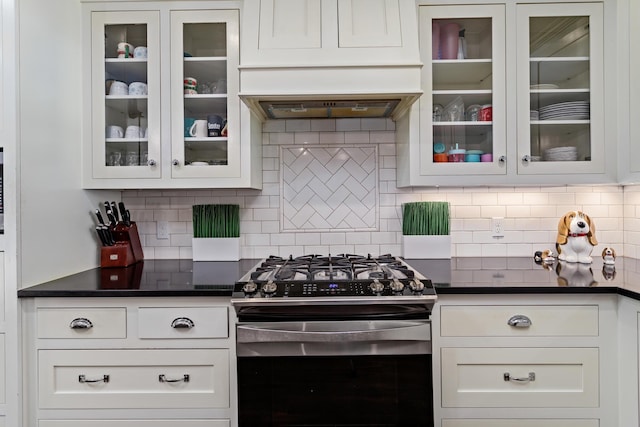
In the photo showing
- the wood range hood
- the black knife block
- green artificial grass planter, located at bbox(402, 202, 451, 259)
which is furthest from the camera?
green artificial grass planter, located at bbox(402, 202, 451, 259)

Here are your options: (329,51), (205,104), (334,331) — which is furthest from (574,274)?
(205,104)

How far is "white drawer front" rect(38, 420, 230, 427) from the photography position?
5.35 feet

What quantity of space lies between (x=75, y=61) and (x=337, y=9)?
1.22 m

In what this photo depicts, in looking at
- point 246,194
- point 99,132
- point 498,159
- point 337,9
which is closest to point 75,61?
point 99,132

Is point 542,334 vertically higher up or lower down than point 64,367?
higher up

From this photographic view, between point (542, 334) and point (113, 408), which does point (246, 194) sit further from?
point (542, 334)

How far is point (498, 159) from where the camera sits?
202 cm

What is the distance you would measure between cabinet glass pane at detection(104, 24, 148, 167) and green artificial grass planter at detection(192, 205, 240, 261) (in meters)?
0.40

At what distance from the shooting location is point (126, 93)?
2061 mm

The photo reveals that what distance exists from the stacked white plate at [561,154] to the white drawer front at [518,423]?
1116 millimetres

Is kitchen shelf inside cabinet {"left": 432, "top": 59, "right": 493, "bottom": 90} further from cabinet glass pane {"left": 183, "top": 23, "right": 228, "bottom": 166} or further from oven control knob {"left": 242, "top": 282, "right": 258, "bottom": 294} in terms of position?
oven control knob {"left": 242, "top": 282, "right": 258, "bottom": 294}

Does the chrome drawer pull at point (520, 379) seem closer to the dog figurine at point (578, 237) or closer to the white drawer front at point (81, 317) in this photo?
the dog figurine at point (578, 237)

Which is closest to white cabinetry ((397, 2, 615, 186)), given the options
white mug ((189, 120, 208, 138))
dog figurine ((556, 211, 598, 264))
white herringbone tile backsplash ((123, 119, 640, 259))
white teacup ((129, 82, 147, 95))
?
dog figurine ((556, 211, 598, 264))

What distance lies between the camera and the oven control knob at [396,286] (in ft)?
5.05
